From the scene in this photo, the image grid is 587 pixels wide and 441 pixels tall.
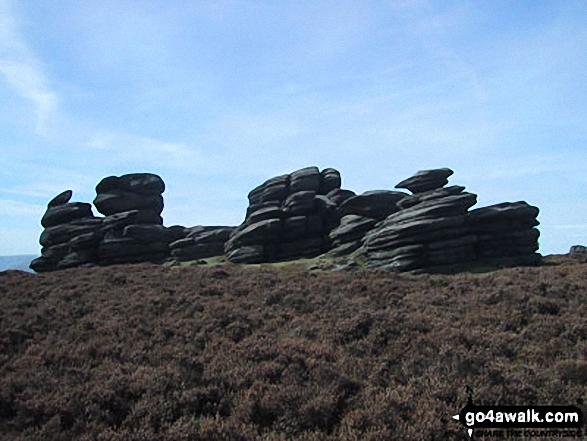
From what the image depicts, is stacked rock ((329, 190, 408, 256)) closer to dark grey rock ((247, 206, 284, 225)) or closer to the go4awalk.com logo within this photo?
dark grey rock ((247, 206, 284, 225))

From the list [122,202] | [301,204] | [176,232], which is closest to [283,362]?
[301,204]

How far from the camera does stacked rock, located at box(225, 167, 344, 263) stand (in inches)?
2151

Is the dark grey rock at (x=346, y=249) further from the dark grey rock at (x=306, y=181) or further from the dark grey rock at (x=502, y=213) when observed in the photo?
the dark grey rock at (x=306, y=181)

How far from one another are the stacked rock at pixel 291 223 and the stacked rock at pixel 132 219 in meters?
12.3

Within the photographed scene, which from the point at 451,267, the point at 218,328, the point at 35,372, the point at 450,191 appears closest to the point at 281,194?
the point at 450,191

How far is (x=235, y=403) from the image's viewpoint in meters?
10.1

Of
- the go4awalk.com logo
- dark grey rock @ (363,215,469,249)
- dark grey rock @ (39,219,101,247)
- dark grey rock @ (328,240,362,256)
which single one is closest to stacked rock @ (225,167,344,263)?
dark grey rock @ (328,240,362,256)

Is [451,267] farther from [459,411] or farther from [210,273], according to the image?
[459,411]

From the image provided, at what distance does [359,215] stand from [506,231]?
60.7 feet

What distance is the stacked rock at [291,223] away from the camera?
179ft

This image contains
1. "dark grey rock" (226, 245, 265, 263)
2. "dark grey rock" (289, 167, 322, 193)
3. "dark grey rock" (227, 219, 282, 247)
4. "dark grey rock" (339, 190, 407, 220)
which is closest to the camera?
"dark grey rock" (339, 190, 407, 220)

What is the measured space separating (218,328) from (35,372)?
6.45 metres

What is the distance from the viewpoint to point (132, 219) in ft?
204

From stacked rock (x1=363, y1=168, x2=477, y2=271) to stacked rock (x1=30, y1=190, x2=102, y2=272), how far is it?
4087cm
